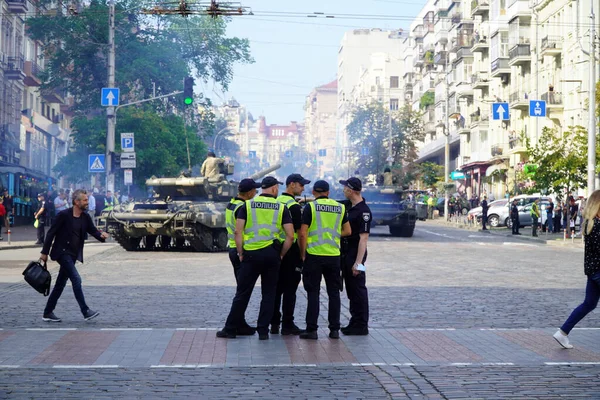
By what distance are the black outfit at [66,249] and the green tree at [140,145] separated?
35.5 metres

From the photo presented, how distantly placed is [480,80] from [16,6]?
35.7 meters

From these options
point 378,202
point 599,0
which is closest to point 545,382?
point 378,202

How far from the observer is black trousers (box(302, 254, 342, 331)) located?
11.6m

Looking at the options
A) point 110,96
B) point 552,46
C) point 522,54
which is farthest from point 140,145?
point 522,54

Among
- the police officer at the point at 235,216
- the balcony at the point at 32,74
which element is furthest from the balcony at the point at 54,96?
the police officer at the point at 235,216

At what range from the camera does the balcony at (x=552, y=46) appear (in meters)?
58.3

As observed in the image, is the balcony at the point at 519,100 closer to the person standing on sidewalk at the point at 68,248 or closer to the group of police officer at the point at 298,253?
the person standing on sidewalk at the point at 68,248

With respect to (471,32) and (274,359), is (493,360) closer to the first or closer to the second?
(274,359)

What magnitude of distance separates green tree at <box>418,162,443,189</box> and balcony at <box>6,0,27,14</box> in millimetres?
38861

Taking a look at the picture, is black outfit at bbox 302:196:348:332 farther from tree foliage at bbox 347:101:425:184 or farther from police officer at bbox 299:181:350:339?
tree foliage at bbox 347:101:425:184

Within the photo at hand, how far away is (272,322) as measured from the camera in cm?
1218

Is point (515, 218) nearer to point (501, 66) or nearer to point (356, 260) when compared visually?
point (501, 66)

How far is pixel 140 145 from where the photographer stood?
5153 cm

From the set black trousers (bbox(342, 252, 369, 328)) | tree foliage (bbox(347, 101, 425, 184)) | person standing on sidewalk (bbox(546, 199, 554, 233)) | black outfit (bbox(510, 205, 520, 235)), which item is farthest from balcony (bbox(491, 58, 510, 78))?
black trousers (bbox(342, 252, 369, 328))
